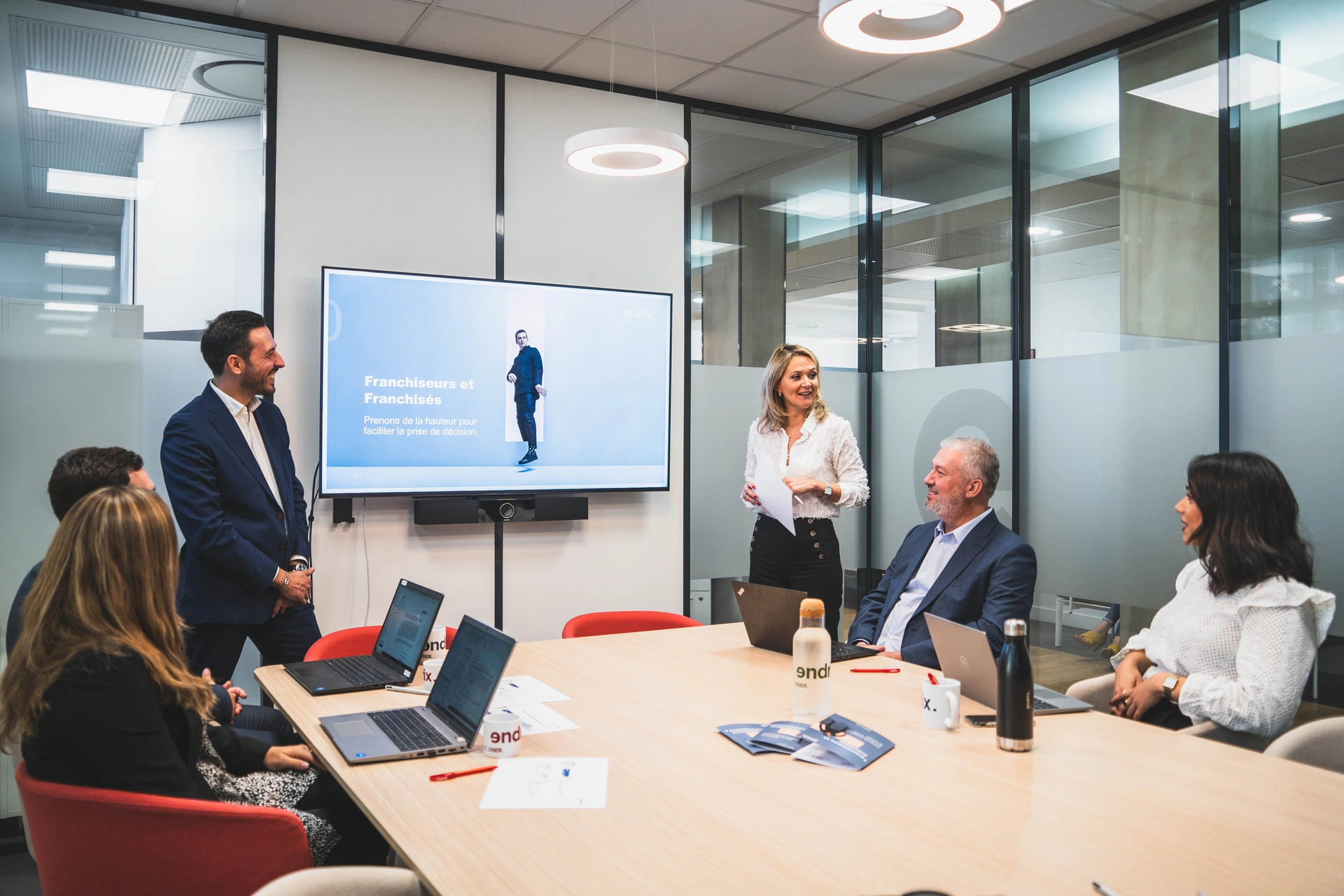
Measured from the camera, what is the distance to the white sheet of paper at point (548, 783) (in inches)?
67.7

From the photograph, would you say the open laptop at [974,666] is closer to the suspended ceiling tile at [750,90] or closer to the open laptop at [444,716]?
the open laptop at [444,716]

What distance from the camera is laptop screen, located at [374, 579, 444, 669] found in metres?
2.63

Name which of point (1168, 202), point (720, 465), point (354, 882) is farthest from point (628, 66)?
point (354, 882)

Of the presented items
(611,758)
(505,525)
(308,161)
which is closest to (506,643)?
(611,758)

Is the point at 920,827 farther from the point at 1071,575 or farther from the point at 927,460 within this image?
the point at 927,460

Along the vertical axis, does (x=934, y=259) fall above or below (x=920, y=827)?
above

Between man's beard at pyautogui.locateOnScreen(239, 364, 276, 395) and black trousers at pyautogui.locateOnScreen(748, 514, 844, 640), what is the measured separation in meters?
2.19

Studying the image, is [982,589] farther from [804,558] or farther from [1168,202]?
[1168,202]

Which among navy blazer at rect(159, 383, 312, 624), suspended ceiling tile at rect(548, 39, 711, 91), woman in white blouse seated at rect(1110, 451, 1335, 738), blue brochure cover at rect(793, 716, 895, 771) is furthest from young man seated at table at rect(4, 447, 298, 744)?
suspended ceiling tile at rect(548, 39, 711, 91)

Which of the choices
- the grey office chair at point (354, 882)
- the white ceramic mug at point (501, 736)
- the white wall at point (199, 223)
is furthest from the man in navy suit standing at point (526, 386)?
the grey office chair at point (354, 882)

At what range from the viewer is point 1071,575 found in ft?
15.1

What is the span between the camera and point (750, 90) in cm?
520

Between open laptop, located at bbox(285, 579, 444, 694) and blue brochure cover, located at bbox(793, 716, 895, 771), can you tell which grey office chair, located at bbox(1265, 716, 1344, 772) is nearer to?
blue brochure cover, located at bbox(793, 716, 895, 771)

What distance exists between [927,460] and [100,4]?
455 centimetres
